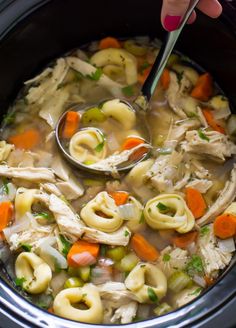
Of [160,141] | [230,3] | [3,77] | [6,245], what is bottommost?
[6,245]

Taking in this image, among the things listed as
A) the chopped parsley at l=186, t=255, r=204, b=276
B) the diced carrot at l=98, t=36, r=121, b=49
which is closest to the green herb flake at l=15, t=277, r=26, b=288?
the chopped parsley at l=186, t=255, r=204, b=276

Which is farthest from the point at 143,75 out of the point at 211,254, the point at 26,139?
the point at 211,254

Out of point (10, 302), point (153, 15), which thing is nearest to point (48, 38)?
point (153, 15)

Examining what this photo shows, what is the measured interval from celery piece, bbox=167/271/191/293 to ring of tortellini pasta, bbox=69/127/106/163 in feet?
2.13

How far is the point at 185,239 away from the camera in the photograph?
7.81 ft

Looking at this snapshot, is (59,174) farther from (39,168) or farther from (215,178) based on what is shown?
(215,178)

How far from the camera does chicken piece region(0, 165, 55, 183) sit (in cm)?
255

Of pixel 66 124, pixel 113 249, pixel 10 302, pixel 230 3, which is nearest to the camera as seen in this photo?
pixel 10 302

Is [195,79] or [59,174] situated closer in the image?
[59,174]

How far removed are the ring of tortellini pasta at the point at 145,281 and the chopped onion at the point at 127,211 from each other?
212 mm

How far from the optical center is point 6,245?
2436 mm

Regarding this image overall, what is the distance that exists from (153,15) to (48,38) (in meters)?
0.53

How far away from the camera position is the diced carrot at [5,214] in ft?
8.12

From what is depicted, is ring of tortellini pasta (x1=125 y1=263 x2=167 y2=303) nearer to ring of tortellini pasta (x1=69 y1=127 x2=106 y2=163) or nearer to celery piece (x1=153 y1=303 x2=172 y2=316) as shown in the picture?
celery piece (x1=153 y1=303 x2=172 y2=316)
